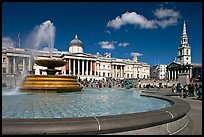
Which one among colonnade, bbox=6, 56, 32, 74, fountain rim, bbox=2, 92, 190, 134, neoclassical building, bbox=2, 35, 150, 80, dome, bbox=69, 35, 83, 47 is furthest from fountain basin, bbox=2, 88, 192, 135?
dome, bbox=69, 35, 83, 47

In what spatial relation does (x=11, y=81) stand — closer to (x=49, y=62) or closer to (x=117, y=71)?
(x=49, y=62)

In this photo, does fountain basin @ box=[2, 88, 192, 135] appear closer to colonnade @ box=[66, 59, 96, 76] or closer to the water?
the water

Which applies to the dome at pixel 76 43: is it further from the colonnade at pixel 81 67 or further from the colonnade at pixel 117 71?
the colonnade at pixel 117 71

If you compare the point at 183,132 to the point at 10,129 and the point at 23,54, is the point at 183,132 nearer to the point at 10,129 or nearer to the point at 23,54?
the point at 10,129

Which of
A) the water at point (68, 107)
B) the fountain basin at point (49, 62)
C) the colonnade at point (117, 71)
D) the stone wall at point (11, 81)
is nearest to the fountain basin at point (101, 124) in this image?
the water at point (68, 107)

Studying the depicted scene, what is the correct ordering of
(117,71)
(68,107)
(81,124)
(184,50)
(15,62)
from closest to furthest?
(81,124), (68,107), (15,62), (117,71), (184,50)

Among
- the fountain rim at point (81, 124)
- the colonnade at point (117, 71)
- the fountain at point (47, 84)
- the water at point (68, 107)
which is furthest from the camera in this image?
the colonnade at point (117, 71)

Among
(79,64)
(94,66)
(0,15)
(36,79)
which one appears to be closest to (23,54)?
(79,64)

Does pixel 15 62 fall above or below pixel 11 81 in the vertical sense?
above

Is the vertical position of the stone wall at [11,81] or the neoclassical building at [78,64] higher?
the neoclassical building at [78,64]

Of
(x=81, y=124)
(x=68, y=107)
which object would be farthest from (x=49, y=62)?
(x=81, y=124)

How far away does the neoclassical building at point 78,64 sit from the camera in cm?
7275

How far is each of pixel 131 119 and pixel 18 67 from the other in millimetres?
83087

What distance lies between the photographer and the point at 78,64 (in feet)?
276
